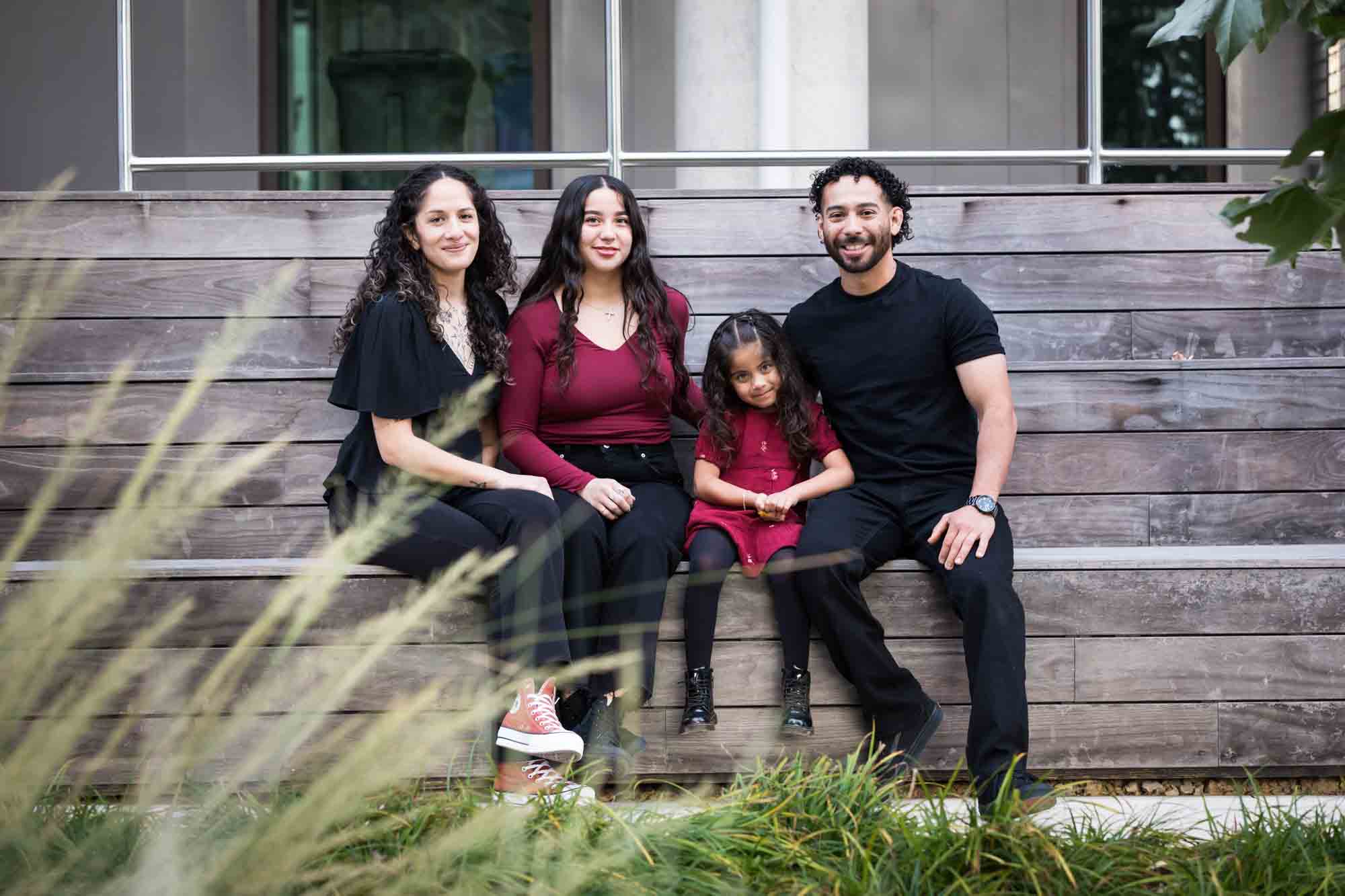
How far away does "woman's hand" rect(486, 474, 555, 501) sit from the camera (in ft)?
8.70

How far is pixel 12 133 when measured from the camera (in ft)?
18.9

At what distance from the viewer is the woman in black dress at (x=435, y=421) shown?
2398 mm

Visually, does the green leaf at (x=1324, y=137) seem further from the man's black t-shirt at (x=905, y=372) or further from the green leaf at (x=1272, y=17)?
the man's black t-shirt at (x=905, y=372)

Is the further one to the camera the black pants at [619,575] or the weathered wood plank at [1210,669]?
the weathered wood plank at [1210,669]

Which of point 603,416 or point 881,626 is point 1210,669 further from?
point 603,416

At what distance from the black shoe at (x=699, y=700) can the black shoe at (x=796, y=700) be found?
145mm

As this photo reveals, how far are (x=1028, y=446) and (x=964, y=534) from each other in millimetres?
680

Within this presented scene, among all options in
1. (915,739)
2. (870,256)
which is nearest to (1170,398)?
(870,256)

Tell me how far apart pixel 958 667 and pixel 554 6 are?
426 centimetres

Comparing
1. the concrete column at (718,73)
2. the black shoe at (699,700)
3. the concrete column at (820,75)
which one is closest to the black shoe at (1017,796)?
the black shoe at (699,700)

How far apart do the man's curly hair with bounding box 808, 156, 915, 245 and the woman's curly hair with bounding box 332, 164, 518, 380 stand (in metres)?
0.68

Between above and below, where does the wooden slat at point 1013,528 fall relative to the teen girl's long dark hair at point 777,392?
below

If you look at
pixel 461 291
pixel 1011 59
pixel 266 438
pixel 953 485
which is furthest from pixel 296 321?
pixel 1011 59

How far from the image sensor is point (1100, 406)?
316 cm
